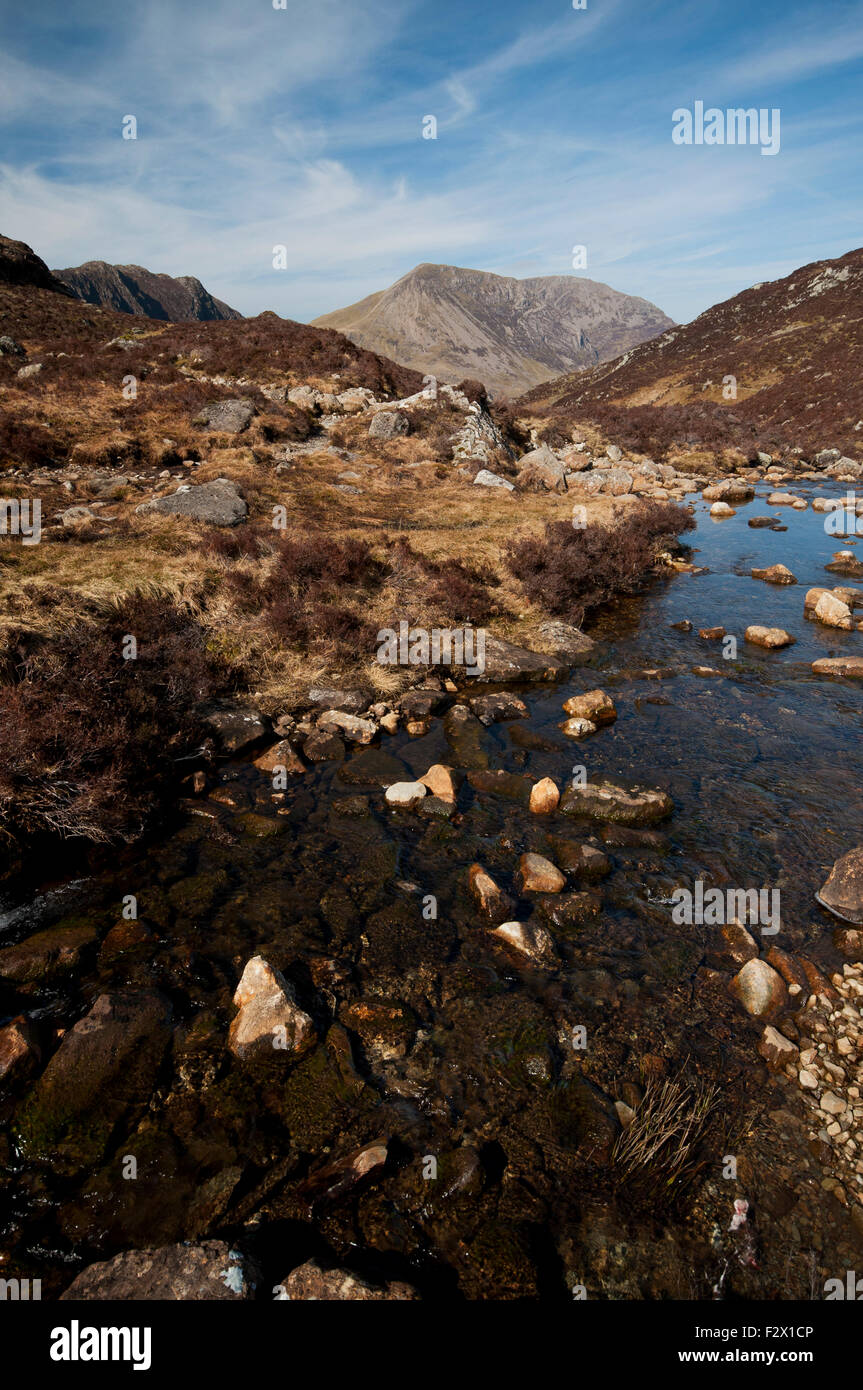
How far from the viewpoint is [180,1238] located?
4.39 meters

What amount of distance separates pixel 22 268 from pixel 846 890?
64162 mm

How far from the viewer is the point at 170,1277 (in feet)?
12.7

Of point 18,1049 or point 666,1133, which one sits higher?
point 18,1049

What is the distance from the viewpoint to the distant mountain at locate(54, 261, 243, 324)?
15612 cm

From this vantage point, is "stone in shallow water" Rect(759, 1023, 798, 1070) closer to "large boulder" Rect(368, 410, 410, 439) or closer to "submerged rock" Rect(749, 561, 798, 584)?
"submerged rock" Rect(749, 561, 798, 584)

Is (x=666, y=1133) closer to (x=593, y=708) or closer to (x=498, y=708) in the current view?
(x=593, y=708)

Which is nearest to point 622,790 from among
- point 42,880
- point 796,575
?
point 42,880

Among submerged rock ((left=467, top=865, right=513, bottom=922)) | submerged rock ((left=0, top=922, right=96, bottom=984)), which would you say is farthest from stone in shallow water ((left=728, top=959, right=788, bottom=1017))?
submerged rock ((left=0, top=922, right=96, bottom=984))

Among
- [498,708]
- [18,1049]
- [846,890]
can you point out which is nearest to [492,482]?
[498,708]

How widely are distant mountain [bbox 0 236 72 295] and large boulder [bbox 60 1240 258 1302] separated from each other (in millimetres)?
58990

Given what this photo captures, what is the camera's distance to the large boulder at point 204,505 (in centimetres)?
1770

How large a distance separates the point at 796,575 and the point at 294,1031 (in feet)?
76.6

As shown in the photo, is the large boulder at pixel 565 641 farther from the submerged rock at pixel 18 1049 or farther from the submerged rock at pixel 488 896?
the submerged rock at pixel 18 1049
